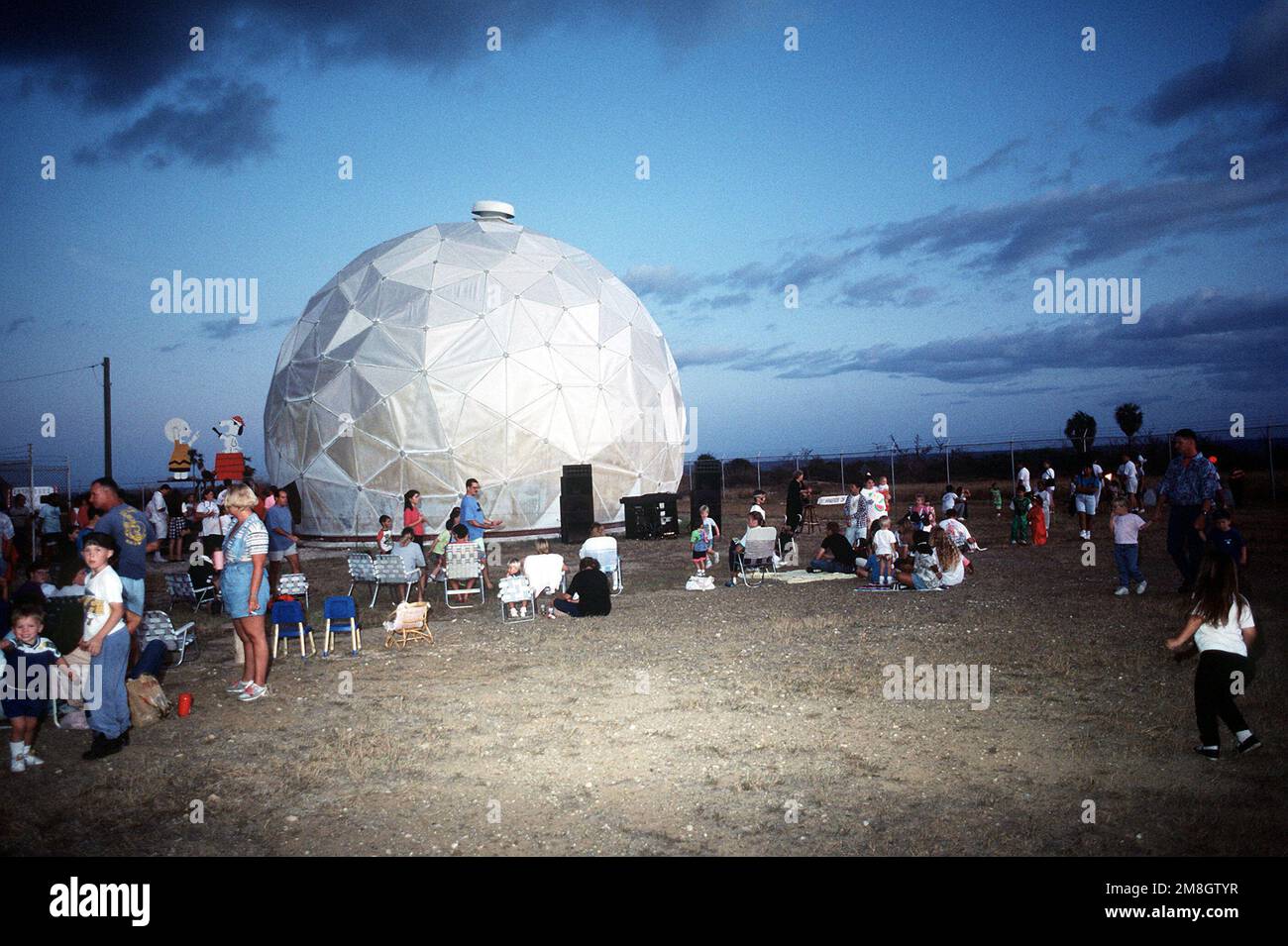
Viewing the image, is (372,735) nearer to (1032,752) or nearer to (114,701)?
(114,701)

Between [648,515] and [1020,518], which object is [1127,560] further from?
[648,515]

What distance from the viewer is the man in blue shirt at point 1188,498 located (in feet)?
28.6

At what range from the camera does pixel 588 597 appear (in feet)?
35.0

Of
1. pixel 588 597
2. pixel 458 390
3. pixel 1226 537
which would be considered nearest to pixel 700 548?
pixel 588 597

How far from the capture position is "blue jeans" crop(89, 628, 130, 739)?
579 centimetres

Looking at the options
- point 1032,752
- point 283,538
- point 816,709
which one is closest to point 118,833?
point 816,709

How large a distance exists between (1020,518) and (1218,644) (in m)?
→ 13.1

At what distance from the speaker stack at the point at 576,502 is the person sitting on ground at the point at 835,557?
7.45 m

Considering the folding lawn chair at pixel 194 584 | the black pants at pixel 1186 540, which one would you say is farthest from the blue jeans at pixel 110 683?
the black pants at pixel 1186 540

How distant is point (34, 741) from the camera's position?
6.02m

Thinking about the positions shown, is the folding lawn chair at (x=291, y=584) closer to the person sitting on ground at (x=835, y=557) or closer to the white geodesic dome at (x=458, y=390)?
the person sitting on ground at (x=835, y=557)

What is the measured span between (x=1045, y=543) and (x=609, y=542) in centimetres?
1032
